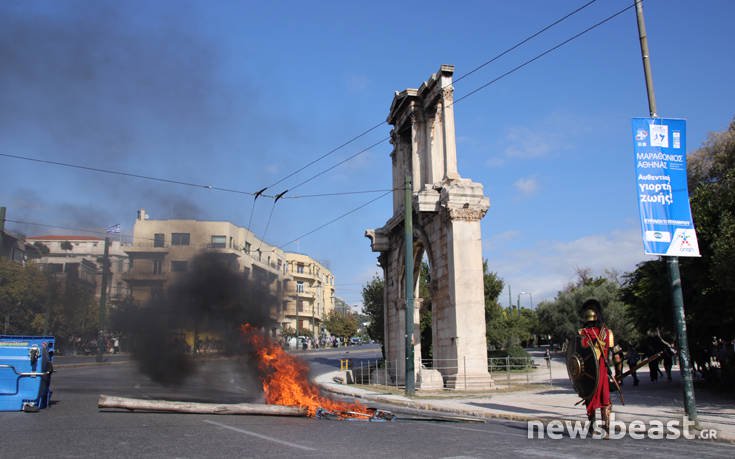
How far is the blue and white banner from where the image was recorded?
445 inches

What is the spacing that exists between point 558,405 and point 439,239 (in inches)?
433

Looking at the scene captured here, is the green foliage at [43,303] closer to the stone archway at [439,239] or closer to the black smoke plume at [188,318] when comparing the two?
the black smoke plume at [188,318]

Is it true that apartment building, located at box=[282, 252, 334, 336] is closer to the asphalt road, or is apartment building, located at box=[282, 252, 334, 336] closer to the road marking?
the asphalt road

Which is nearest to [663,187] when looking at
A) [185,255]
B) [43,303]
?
[185,255]

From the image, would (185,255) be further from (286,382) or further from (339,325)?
(339,325)

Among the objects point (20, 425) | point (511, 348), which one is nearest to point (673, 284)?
point (20, 425)

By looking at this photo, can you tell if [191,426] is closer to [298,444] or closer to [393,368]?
[298,444]

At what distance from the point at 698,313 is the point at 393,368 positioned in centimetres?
1563

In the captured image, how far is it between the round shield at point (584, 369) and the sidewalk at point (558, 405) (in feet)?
8.10

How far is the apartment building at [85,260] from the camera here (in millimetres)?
15734

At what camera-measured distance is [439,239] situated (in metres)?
24.9

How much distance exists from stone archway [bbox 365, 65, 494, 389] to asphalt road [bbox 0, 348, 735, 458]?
10544 millimetres

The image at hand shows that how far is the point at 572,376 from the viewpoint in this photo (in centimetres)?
905

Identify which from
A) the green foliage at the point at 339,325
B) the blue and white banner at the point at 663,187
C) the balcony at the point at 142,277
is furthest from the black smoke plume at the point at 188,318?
the green foliage at the point at 339,325
